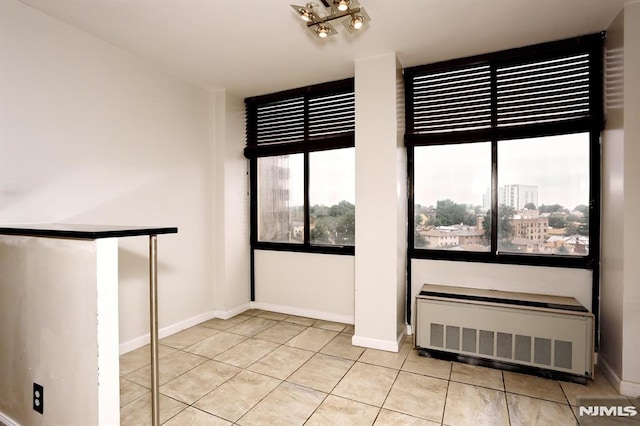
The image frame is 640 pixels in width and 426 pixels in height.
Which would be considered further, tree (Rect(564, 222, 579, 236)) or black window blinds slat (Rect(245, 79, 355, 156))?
black window blinds slat (Rect(245, 79, 355, 156))

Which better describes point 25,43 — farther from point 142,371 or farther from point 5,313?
point 142,371

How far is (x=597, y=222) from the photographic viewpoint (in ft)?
9.30

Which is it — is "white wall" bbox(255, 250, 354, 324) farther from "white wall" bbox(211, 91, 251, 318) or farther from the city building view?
the city building view

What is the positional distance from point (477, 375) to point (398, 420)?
3.17 ft

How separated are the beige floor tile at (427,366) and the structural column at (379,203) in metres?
0.22

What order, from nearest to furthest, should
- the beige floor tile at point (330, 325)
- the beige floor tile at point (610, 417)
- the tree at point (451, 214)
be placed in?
the beige floor tile at point (610, 417), the tree at point (451, 214), the beige floor tile at point (330, 325)

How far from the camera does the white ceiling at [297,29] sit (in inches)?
95.4

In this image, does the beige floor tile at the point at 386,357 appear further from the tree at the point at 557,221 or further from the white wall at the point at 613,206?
the tree at the point at 557,221

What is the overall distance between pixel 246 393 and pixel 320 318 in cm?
170

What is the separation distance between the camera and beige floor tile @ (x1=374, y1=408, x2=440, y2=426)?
80.9 inches

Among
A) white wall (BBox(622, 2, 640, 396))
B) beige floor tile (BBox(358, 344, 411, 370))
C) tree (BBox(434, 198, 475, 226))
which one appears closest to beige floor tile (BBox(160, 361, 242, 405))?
beige floor tile (BBox(358, 344, 411, 370))

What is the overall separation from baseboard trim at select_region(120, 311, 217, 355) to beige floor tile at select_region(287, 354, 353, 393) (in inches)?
64.7

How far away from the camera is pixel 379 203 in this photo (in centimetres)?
319

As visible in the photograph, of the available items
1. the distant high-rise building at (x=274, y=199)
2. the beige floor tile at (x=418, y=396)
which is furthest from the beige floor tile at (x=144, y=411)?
the distant high-rise building at (x=274, y=199)
